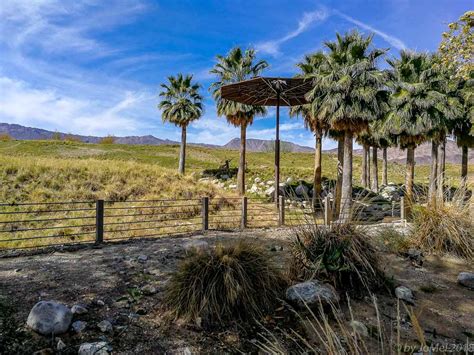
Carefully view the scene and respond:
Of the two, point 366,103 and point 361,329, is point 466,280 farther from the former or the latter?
point 366,103

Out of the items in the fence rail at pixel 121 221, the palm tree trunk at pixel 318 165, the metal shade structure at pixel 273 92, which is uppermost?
the metal shade structure at pixel 273 92

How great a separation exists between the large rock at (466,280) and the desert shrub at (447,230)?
0.92m

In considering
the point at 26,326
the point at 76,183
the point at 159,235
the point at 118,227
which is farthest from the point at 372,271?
the point at 76,183

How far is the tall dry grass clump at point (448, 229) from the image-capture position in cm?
581

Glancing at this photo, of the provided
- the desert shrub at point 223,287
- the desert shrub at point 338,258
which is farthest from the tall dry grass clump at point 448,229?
the desert shrub at point 223,287

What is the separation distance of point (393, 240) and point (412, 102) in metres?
14.5

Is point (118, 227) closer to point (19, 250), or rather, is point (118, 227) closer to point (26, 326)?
point (19, 250)

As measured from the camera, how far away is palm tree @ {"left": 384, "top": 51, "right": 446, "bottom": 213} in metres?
17.4

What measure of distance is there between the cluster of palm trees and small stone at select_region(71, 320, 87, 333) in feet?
21.1

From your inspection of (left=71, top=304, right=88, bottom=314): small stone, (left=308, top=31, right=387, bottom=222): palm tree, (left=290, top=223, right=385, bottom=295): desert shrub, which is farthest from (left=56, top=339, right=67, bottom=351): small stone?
(left=308, top=31, right=387, bottom=222): palm tree

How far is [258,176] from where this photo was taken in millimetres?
28984

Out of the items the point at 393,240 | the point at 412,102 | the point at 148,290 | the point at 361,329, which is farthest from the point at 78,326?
the point at 412,102

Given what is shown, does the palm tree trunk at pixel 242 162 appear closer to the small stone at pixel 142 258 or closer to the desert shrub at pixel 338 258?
the small stone at pixel 142 258

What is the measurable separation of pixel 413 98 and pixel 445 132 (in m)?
5.19
